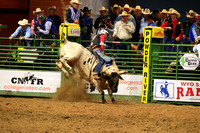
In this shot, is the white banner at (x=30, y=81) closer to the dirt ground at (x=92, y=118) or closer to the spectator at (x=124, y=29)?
the dirt ground at (x=92, y=118)

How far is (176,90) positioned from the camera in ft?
37.6

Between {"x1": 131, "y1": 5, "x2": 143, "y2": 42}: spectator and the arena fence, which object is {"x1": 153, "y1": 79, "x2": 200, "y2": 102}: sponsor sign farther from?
{"x1": 131, "y1": 5, "x2": 143, "y2": 42}: spectator

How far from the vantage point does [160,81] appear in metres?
11.6

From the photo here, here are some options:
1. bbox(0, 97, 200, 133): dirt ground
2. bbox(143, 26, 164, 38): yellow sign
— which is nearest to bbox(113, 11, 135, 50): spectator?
bbox(143, 26, 164, 38): yellow sign

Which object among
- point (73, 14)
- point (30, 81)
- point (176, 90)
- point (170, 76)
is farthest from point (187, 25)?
point (30, 81)

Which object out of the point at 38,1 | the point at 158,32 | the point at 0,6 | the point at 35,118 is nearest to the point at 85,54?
the point at 158,32

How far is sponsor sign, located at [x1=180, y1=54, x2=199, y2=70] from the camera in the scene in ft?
37.1

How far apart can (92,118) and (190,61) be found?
4412 mm

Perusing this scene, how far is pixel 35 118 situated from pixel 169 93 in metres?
4.93

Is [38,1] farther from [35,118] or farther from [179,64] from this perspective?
[35,118]

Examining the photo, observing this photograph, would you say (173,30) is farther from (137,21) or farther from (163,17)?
(137,21)

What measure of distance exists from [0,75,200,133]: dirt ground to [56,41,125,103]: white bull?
0.83 metres

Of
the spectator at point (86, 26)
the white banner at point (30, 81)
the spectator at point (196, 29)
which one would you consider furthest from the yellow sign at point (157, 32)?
the white banner at point (30, 81)

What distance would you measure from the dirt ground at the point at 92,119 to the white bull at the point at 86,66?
0.83m
